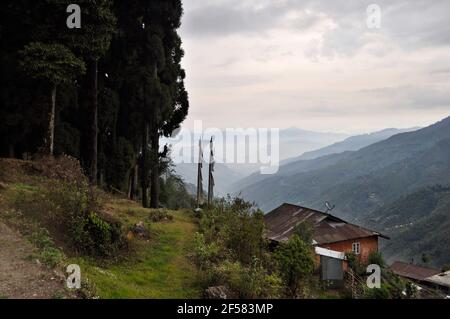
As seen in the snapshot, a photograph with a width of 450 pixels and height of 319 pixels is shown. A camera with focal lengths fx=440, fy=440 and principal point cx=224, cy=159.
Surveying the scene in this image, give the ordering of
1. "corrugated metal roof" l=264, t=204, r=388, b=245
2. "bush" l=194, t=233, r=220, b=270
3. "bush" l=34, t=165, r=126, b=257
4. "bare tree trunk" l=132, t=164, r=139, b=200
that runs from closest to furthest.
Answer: "bush" l=34, t=165, r=126, b=257, "bush" l=194, t=233, r=220, b=270, "corrugated metal roof" l=264, t=204, r=388, b=245, "bare tree trunk" l=132, t=164, r=139, b=200

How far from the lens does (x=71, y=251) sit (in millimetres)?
11438

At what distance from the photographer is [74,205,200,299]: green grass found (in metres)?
9.88

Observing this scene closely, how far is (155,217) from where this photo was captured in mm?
17875

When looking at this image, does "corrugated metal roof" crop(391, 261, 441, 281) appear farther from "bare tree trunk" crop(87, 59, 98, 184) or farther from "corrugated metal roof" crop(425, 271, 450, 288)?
"bare tree trunk" crop(87, 59, 98, 184)

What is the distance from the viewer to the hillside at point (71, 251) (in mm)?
9016

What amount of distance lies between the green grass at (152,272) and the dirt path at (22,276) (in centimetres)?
91

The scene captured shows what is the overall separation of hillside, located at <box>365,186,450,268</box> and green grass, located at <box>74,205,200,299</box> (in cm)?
9750

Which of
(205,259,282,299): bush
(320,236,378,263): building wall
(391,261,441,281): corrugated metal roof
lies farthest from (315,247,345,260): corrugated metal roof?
(391,261,441,281): corrugated metal roof

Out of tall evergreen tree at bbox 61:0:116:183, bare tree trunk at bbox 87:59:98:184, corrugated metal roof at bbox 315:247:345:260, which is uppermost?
tall evergreen tree at bbox 61:0:116:183

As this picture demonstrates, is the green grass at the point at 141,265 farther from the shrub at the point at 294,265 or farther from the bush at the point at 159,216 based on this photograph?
the shrub at the point at 294,265

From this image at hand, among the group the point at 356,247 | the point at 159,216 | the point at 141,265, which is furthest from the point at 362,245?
the point at 141,265

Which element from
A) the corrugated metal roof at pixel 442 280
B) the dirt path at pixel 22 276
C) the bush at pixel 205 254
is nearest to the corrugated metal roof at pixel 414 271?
the corrugated metal roof at pixel 442 280

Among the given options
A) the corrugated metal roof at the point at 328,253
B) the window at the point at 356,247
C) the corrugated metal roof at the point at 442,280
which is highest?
the corrugated metal roof at the point at 328,253

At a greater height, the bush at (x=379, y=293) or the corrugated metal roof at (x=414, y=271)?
the bush at (x=379, y=293)
